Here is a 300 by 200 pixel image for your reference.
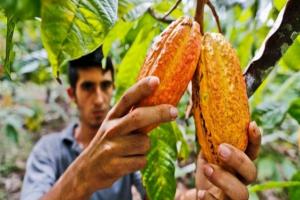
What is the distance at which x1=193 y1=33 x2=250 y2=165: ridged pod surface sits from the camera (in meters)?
0.59

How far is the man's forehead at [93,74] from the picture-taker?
2.10m

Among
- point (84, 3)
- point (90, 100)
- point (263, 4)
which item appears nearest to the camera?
point (84, 3)

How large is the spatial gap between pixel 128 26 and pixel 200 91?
51 cm

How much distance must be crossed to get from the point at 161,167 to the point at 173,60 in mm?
336

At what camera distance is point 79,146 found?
218 centimetres

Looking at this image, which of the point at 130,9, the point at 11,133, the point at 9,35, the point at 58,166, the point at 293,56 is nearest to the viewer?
the point at 9,35

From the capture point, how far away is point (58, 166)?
2.05 metres

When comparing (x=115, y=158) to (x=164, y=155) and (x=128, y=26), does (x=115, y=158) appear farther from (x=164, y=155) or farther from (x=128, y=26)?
(x=128, y=26)

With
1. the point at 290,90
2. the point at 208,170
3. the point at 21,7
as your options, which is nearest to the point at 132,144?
the point at 208,170

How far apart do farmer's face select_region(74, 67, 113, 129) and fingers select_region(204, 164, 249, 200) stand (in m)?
1.48

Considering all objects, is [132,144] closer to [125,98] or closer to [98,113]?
[125,98]

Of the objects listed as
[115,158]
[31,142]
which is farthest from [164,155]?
[31,142]

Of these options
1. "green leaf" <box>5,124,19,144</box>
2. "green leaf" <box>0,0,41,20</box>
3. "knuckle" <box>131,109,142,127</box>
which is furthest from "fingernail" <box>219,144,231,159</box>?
"green leaf" <box>5,124,19,144</box>

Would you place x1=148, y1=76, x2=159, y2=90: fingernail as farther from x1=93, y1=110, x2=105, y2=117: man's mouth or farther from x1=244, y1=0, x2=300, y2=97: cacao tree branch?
x1=93, y1=110, x2=105, y2=117: man's mouth
